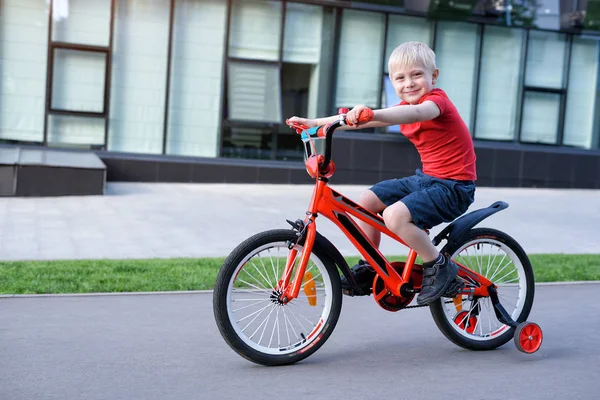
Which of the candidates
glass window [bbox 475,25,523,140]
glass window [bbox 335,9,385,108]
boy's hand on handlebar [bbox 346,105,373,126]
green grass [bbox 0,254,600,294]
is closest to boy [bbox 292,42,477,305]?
boy's hand on handlebar [bbox 346,105,373,126]

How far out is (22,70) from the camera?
52.9 ft

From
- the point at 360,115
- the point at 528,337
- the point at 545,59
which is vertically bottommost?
the point at 528,337

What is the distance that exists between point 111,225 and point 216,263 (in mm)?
3041

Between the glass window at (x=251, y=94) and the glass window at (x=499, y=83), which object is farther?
the glass window at (x=499, y=83)

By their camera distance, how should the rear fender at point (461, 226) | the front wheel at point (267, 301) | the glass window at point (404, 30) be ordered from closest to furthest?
the front wheel at point (267, 301), the rear fender at point (461, 226), the glass window at point (404, 30)

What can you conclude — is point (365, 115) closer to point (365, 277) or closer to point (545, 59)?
point (365, 277)

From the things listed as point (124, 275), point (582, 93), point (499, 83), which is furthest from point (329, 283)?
point (582, 93)

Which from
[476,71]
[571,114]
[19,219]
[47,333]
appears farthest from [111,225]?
[571,114]

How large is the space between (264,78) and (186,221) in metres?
6.27

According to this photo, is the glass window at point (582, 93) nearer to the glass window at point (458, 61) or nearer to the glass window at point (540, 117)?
the glass window at point (540, 117)

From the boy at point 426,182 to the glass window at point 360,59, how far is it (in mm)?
12691

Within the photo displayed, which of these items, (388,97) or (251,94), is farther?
(388,97)

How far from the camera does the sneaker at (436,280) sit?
197 inches

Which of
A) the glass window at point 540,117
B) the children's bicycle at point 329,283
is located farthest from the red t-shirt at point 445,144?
the glass window at point 540,117
